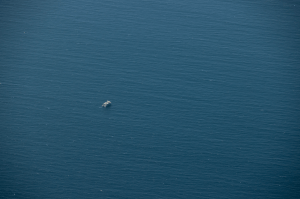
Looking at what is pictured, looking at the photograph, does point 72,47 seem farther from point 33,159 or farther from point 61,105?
point 33,159

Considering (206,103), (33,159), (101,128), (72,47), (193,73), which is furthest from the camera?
(72,47)

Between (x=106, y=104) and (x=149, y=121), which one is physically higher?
(x=106, y=104)

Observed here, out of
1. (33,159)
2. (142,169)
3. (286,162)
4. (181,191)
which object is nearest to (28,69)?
(33,159)

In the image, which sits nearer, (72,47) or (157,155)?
(157,155)

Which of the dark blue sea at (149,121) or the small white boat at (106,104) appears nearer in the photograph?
the dark blue sea at (149,121)

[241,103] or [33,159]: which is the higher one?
[241,103]

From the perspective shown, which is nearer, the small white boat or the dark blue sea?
the dark blue sea

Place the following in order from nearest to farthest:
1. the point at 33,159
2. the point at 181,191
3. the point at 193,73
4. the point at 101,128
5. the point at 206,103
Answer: the point at 181,191 → the point at 33,159 → the point at 101,128 → the point at 206,103 → the point at 193,73

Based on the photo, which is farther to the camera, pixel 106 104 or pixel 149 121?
pixel 106 104
